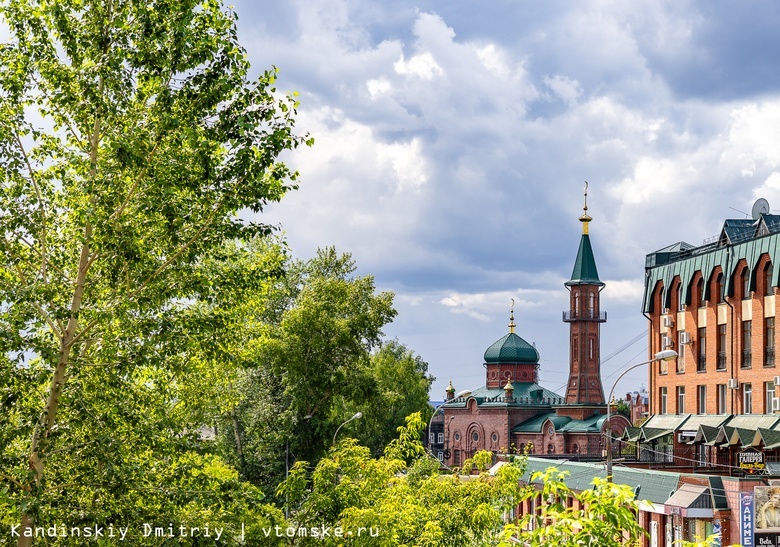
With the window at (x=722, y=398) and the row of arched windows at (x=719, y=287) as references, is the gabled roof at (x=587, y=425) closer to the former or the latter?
the row of arched windows at (x=719, y=287)

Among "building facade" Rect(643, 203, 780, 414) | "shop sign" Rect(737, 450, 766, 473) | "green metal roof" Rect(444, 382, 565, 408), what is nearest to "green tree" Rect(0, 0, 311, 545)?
"shop sign" Rect(737, 450, 766, 473)

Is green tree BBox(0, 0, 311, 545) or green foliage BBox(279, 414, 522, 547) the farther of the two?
green foliage BBox(279, 414, 522, 547)

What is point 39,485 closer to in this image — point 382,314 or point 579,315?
point 382,314

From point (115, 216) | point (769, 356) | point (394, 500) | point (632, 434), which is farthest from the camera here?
point (632, 434)

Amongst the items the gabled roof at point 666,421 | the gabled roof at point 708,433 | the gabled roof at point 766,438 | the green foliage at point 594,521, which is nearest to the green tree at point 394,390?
the gabled roof at point 666,421

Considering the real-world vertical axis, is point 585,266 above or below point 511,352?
above

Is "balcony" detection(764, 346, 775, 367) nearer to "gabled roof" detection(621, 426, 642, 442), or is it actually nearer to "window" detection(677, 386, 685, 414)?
"window" detection(677, 386, 685, 414)

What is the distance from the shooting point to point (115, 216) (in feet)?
51.2

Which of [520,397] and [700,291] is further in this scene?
[520,397]

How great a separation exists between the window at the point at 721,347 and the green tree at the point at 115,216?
43.5 meters

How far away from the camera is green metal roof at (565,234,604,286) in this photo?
10144 centimetres

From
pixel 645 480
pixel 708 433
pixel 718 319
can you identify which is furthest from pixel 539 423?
pixel 645 480

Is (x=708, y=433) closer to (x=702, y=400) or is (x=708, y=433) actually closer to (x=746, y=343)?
(x=746, y=343)

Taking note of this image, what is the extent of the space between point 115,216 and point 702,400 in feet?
156
